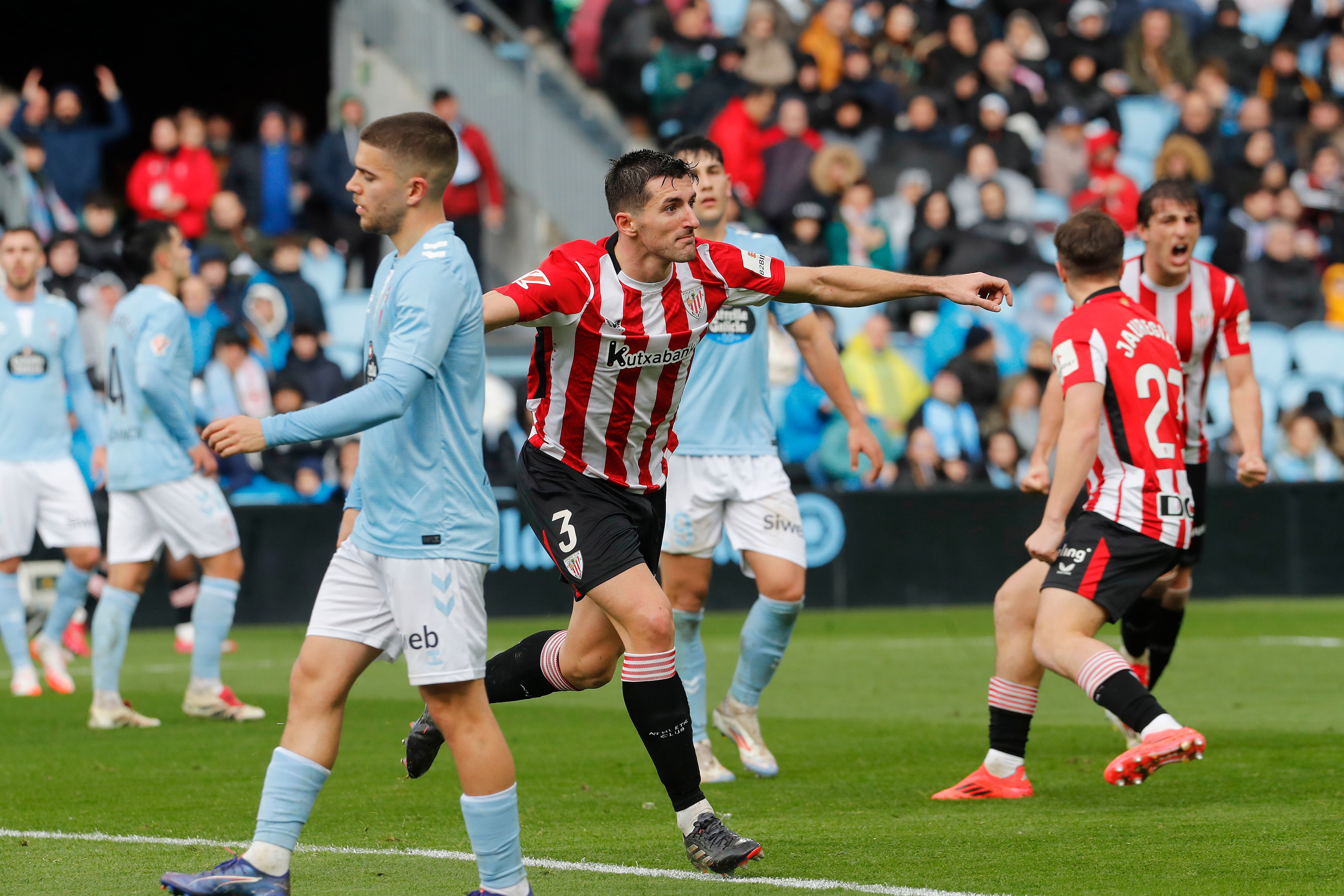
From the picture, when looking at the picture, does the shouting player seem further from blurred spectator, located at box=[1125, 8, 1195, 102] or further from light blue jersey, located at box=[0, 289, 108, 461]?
blurred spectator, located at box=[1125, 8, 1195, 102]

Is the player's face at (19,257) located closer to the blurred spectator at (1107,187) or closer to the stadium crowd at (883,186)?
the stadium crowd at (883,186)

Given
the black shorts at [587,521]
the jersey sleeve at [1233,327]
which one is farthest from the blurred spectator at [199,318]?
the jersey sleeve at [1233,327]

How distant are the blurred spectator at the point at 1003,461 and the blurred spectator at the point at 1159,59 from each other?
7.74m

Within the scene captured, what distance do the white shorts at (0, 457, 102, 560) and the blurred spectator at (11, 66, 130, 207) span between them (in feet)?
27.5

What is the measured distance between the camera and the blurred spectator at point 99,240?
15.9m

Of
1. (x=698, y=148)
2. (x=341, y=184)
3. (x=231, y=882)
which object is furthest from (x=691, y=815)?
(x=341, y=184)

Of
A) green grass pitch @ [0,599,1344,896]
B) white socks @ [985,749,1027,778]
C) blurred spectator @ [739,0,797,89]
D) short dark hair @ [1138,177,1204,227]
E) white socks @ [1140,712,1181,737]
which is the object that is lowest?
green grass pitch @ [0,599,1344,896]

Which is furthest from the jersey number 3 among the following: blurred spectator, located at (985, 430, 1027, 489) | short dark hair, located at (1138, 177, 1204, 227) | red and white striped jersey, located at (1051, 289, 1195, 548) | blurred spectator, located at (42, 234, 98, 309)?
blurred spectator, located at (42, 234, 98, 309)

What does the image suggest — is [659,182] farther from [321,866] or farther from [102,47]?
[102,47]

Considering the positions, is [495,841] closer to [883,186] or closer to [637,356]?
[637,356]

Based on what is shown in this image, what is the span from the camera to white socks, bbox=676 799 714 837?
5176mm

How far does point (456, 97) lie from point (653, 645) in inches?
581

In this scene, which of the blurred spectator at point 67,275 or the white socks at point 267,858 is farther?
the blurred spectator at point 67,275

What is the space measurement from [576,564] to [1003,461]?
410 inches
